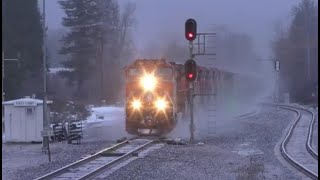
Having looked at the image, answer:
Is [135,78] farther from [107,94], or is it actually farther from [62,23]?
[62,23]

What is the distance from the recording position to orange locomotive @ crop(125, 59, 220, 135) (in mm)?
26844

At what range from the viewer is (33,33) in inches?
2432

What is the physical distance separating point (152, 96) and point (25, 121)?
5341mm

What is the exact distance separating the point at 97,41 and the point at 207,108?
36001 mm

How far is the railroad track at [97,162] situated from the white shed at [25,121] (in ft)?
13.7

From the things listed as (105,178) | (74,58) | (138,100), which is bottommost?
(105,178)

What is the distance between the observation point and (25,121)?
2645 cm

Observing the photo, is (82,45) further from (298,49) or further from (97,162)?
(97,162)

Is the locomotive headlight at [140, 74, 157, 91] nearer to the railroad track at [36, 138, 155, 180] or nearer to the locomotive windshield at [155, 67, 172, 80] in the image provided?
the locomotive windshield at [155, 67, 172, 80]

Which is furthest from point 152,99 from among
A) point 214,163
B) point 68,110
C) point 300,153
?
point 68,110

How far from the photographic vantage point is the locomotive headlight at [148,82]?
27.2 meters

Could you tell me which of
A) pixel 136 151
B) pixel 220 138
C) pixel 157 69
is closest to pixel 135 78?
pixel 157 69

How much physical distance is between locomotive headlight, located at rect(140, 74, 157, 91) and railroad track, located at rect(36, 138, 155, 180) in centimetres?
303

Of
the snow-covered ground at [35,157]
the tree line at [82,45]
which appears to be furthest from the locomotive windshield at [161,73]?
the tree line at [82,45]
